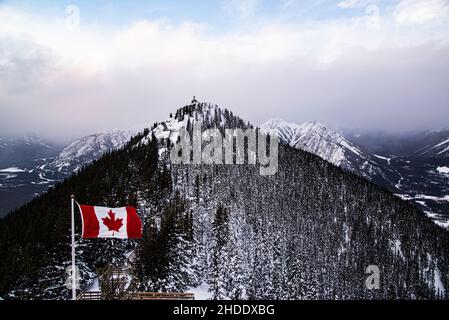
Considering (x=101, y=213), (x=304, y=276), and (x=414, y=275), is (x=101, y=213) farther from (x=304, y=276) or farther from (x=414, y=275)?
(x=414, y=275)

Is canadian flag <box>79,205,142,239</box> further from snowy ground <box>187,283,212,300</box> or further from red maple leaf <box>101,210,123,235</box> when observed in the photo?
snowy ground <box>187,283,212,300</box>

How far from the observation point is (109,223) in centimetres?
2267

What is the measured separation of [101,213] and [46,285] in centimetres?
4904

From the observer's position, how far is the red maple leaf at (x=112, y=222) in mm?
22594

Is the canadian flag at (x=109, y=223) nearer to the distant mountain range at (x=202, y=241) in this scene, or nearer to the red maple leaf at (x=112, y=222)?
the red maple leaf at (x=112, y=222)

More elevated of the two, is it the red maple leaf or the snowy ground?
the red maple leaf

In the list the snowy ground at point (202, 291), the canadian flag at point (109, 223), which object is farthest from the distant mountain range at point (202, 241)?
the canadian flag at point (109, 223)

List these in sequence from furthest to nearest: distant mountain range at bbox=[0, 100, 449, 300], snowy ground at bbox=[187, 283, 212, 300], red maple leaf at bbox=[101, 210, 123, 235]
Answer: snowy ground at bbox=[187, 283, 212, 300], distant mountain range at bbox=[0, 100, 449, 300], red maple leaf at bbox=[101, 210, 123, 235]

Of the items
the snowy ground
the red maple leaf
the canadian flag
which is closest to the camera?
the canadian flag

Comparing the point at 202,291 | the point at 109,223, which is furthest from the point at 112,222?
the point at 202,291

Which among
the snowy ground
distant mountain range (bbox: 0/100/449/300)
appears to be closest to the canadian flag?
distant mountain range (bbox: 0/100/449/300)

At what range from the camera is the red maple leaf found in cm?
2259

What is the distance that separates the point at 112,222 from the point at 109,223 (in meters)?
0.18
